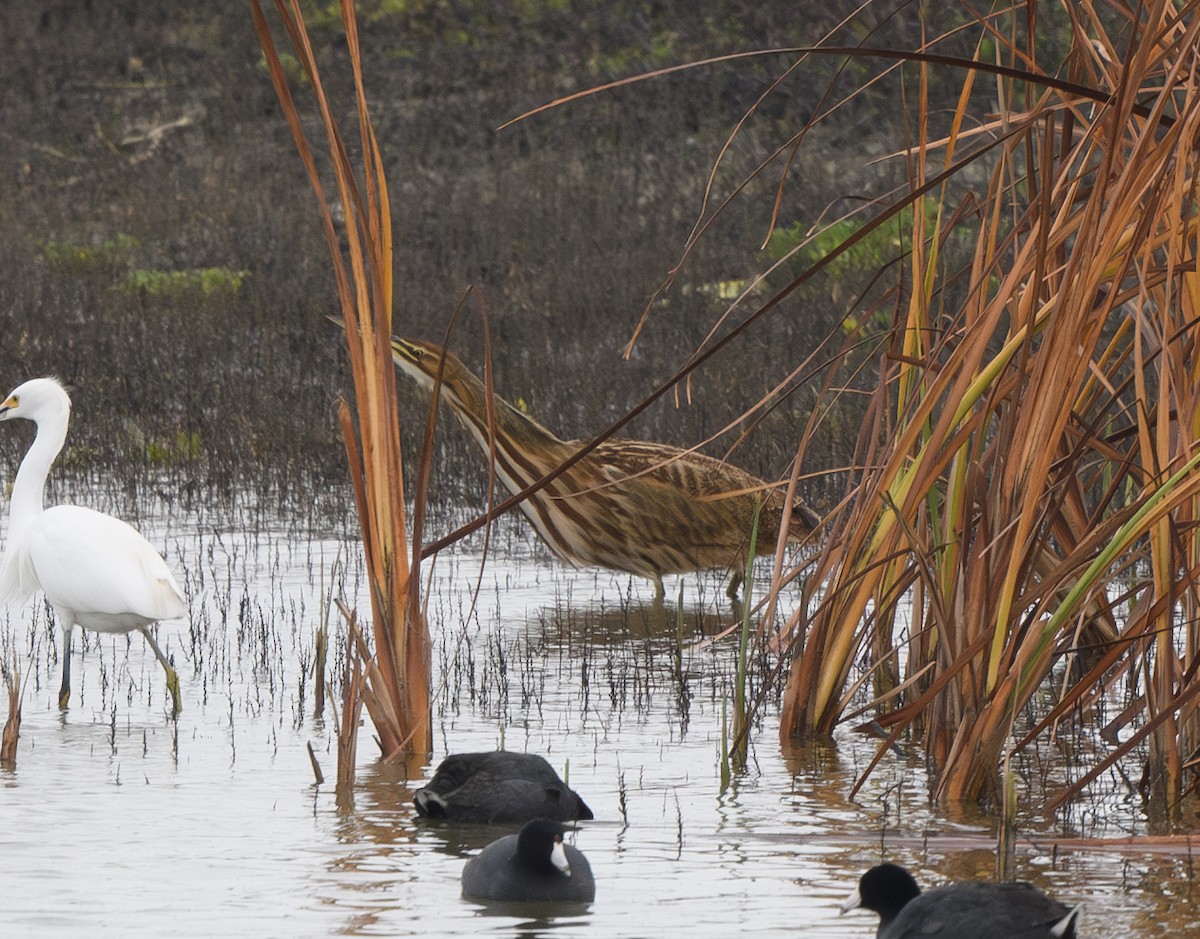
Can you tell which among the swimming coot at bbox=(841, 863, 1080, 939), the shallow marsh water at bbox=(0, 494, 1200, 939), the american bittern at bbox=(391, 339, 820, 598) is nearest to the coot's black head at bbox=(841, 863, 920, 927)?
the swimming coot at bbox=(841, 863, 1080, 939)

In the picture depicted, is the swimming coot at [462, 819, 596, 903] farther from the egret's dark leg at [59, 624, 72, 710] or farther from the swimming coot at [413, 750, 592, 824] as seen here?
the egret's dark leg at [59, 624, 72, 710]

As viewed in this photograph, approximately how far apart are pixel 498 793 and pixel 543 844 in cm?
80

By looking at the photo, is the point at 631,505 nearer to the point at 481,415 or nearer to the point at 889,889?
the point at 481,415

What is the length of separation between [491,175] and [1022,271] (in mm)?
15717

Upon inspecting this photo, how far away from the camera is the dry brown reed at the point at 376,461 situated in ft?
17.4

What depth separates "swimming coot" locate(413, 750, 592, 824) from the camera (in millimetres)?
5207

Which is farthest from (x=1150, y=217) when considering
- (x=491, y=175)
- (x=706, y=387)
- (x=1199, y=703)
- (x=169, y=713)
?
(x=491, y=175)

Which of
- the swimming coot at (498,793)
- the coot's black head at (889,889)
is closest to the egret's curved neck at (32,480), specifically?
the swimming coot at (498,793)

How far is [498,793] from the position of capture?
5.24 meters

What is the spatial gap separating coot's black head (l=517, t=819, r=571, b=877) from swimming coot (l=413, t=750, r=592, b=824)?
73cm

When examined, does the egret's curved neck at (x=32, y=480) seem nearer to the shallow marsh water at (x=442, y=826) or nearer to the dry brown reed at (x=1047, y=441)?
the shallow marsh water at (x=442, y=826)

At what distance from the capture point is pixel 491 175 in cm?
2020

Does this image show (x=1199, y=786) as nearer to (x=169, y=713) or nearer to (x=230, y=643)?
(x=169, y=713)

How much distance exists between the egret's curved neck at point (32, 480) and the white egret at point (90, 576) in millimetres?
150
